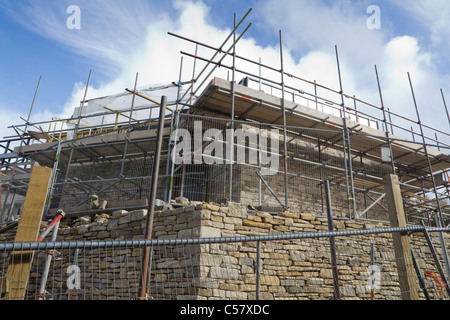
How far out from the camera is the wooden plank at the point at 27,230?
9.88 ft

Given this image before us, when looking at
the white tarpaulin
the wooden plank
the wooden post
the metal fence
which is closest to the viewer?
the wooden plank

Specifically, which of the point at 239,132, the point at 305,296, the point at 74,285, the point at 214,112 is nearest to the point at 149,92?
the point at 214,112

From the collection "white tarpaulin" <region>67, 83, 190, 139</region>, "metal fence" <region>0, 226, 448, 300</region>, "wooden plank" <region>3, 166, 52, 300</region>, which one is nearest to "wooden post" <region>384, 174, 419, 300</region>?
"metal fence" <region>0, 226, 448, 300</region>

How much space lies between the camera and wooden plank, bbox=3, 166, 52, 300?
9.88 feet

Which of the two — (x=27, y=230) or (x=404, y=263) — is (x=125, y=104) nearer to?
(x=27, y=230)

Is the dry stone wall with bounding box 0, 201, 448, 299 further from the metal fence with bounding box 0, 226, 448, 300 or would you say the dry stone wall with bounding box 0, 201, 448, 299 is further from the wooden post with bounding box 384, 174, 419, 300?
the wooden post with bounding box 384, 174, 419, 300

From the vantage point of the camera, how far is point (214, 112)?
1037 cm

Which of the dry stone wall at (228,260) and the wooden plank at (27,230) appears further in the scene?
the dry stone wall at (228,260)

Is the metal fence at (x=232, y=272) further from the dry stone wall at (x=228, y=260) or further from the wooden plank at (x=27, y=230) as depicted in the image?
the wooden plank at (x=27, y=230)

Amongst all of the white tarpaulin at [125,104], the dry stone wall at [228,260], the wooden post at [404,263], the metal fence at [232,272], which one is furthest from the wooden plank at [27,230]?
the white tarpaulin at [125,104]

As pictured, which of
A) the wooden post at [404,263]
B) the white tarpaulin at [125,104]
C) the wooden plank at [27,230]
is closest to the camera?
the wooden plank at [27,230]
